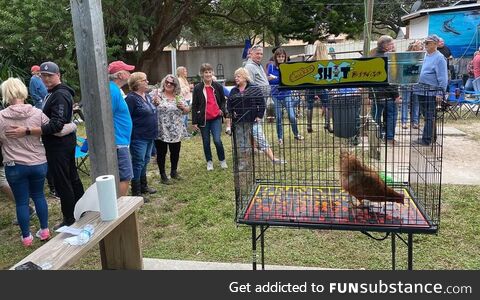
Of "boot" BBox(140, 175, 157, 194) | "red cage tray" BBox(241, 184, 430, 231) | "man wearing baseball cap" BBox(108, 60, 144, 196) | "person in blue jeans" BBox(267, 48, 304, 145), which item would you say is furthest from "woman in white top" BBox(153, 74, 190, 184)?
"red cage tray" BBox(241, 184, 430, 231)

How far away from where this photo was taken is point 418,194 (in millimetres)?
2959

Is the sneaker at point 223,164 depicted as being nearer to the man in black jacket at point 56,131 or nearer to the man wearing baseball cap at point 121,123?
the man wearing baseball cap at point 121,123

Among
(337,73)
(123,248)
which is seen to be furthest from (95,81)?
(337,73)

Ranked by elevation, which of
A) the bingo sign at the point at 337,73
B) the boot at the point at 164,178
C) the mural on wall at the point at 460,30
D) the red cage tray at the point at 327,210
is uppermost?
the mural on wall at the point at 460,30

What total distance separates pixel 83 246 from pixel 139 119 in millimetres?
2664

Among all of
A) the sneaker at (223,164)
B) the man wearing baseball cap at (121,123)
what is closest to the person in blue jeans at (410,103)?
the man wearing baseball cap at (121,123)

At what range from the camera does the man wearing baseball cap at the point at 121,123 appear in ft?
14.0

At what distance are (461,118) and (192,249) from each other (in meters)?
7.86

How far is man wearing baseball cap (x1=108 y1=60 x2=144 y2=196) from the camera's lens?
4.28m

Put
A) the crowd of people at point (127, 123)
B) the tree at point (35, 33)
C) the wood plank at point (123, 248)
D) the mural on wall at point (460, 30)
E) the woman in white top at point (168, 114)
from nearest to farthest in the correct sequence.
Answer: the crowd of people at point (127, 123) < the wood plank at point (123, 248) < the woman in white top at point (168, 114) < the tree at point (35, 33) < the mural on wall at point (460, 30)

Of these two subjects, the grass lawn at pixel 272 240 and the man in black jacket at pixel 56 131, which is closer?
the grass lawn at pixel 272 240

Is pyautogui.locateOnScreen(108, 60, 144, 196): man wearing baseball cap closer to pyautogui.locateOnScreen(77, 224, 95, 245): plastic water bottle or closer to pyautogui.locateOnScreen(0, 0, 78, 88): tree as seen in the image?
pyautogui.locateOnScreen(77, 224, 95, 245): plastic water bottle

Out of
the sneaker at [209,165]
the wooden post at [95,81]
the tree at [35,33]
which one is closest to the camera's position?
the wooden post at [95,81]
